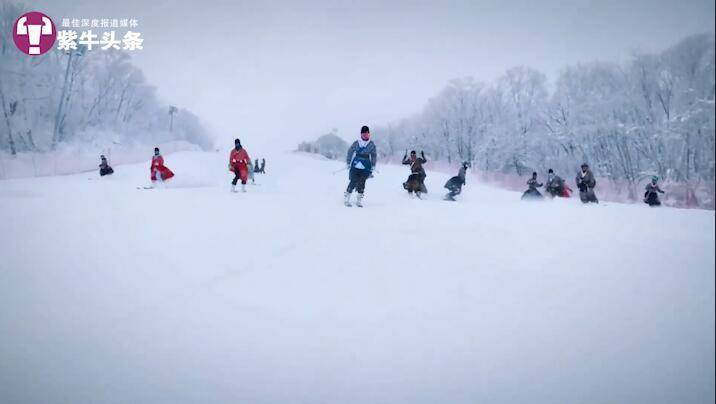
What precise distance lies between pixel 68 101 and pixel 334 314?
11.3 meters

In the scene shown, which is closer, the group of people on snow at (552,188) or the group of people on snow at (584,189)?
the group of people on snow at (584,189)

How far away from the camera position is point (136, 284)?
274 cm

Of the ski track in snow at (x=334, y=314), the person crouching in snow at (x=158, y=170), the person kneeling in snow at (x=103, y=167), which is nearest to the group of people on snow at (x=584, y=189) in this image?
the ski track in snow at (x=334, y=314)

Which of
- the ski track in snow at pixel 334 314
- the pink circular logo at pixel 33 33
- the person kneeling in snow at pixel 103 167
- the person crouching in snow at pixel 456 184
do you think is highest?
the pink circular logo at pixel 33 33

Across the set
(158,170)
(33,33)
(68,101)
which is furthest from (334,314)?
(68,101)

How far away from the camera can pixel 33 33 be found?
4941mm

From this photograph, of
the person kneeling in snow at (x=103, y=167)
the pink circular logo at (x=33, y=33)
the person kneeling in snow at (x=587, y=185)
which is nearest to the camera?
the pink circular logo at (x=33, y=33)

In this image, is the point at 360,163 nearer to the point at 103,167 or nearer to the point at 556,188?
the point at 556,188

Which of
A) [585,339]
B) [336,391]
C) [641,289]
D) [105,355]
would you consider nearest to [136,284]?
[105,355]

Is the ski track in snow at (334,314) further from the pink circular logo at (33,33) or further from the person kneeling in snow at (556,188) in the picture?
the person kneeling in snow at (556,188)

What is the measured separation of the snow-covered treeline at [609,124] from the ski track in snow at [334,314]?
30.5 ft

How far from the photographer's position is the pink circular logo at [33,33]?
4.86 m

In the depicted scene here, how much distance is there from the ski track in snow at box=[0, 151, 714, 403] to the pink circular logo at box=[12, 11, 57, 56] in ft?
8.66

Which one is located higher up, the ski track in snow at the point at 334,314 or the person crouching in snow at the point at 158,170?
the person crouching in snow at the point at 158,170
